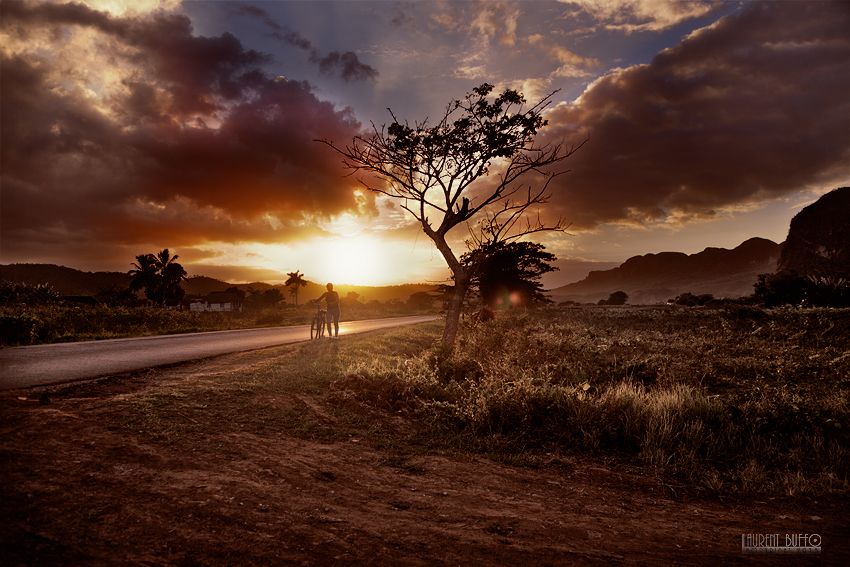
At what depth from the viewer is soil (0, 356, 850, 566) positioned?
2.56 meters

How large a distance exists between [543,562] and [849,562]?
7.64ft

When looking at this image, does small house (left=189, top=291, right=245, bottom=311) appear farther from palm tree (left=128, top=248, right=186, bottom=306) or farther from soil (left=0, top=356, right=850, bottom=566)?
soil (left=0, top=356, right=850, bottom=566)

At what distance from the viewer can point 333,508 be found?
3.21 meters

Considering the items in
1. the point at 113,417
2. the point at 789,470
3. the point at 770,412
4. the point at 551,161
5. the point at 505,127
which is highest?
the point at 505,127

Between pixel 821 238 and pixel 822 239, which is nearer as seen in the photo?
pixel 822 239

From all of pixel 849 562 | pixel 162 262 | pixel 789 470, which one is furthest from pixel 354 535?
pixel 162 262

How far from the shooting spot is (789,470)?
15.1 feet

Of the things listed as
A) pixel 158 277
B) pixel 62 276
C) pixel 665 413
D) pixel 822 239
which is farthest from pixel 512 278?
pixel 62 276

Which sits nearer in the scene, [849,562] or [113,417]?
[849,562]

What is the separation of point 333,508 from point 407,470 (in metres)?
1.18

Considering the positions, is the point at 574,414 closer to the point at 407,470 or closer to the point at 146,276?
the point at 407,470

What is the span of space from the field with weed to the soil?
2 cm

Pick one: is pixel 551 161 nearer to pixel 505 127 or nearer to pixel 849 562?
pixel 505 127

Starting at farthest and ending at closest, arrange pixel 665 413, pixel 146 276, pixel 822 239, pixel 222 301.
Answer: pixel 222 301 < pixel 146 276 < pixel 822 239 < pixel 665 413
